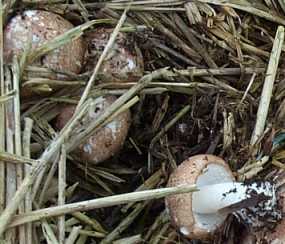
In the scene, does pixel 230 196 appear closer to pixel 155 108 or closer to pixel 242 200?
pixel 242 200

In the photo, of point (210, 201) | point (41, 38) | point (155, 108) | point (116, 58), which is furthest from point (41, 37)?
point (210, 201)

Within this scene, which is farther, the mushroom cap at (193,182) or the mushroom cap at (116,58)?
the mushroom cap at (116,58)

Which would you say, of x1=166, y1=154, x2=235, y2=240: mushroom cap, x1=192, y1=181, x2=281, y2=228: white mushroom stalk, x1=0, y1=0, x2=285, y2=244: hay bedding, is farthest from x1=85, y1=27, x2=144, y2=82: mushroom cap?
x1=192, y1=181, x2=281, y2=228: white mushroom stalk

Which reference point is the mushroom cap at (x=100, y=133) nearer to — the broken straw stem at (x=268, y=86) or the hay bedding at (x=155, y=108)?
the hay bedding at (x=155, y=108)

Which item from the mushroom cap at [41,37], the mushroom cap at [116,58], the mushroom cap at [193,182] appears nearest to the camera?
the mushroom cap at [193,182]

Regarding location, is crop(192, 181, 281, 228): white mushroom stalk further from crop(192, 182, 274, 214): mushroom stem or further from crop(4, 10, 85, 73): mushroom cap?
crop(4, 10, 85, 73): mushroom cap

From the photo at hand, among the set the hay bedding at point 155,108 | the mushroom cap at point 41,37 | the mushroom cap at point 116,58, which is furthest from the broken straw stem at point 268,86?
the mushroom cap at point 41,37

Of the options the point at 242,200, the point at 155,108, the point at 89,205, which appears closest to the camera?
the point at 89,205
